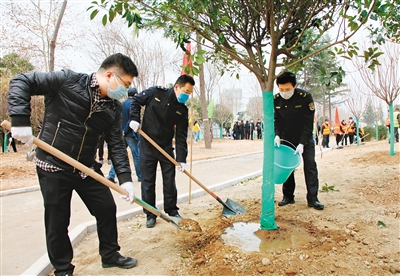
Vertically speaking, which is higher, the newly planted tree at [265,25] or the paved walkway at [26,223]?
the newly planted tree at [265,25]

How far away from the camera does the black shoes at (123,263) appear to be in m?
2.54

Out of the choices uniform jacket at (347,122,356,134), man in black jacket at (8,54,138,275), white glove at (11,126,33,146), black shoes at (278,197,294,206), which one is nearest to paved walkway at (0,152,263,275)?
man in black jacket at (8,54,138,275)

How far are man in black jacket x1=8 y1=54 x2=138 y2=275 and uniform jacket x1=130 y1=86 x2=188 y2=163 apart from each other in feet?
3.94

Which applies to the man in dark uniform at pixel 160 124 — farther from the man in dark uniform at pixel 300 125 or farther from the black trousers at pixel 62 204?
the man in dark uniform at pixel 300 125

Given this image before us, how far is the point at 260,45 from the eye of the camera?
3.34 meters

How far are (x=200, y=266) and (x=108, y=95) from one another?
1.65 metres

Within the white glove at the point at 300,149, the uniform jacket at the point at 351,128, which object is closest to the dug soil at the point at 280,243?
the white glove at the point at 300,149

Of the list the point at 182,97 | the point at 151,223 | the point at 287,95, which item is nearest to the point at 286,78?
the point at 287,95

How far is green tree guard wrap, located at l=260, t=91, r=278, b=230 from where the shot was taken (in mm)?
3002

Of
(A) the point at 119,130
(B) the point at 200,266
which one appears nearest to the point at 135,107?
(A) the point at 119,130

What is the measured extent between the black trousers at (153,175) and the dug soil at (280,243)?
0.91 feet

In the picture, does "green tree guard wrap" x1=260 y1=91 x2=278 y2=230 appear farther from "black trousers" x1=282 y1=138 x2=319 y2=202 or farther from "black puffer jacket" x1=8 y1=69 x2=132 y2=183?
"black puffer jacket" x1=8 y1=69 x2=132 y2=183

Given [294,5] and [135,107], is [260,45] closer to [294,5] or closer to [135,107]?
[294,5]

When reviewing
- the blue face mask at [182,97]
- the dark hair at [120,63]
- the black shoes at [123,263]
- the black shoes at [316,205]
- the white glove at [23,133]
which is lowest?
the black shoes at [123,263]
